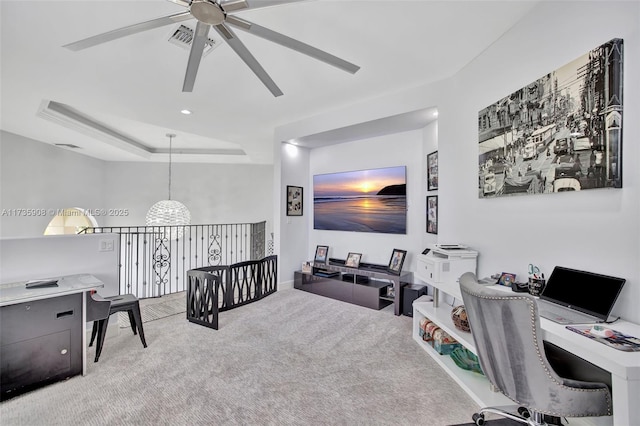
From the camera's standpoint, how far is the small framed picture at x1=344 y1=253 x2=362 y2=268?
439 cm

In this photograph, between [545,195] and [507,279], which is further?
[507,279]

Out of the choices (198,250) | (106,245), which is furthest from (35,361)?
(198,250)

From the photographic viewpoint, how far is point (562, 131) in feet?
5.73

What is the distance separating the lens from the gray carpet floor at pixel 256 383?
1.82 meters

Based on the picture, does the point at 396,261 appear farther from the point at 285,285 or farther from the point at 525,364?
the point at 525,364

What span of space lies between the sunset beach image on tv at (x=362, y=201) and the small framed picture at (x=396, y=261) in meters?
0.32

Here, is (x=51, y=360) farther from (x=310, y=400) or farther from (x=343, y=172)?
(x=343, y=172)

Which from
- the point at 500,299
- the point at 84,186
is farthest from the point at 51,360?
the point at 84,186

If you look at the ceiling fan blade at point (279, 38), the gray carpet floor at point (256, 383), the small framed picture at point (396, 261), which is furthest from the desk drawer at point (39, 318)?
the small framed picture at point (396, 261)

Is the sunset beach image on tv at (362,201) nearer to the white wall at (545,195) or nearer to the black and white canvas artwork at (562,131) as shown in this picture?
the white wall at (545,195)

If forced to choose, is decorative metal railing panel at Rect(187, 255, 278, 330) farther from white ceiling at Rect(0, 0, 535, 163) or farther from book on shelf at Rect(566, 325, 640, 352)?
book on shelf at Rect(566, 325, 640, 352)

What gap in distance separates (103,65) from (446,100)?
11.5 ft

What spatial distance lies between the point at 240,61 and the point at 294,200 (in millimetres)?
2586

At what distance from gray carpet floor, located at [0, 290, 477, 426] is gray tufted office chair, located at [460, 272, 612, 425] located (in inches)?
22.9
